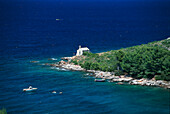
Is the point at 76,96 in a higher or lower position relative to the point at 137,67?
lower

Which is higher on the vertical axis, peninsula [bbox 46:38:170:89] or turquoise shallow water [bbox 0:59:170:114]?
peninsula [bbox 46:38:170:89]

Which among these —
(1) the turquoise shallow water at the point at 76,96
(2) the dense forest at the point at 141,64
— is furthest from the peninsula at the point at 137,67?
(1) the turquoise shallow water at the point at 76,96

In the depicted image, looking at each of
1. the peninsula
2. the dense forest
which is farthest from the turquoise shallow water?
the dense forest

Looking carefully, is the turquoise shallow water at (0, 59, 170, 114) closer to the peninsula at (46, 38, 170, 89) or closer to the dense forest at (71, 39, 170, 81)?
the peninsula at (46, 38, 170, 89)

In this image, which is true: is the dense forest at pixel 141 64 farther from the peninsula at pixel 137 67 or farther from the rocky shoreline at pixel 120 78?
the rocky shoreline at pixel 120 78

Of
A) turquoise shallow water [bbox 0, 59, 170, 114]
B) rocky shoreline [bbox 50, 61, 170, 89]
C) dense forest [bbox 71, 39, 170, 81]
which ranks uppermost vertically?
dense forest [bbox 71, 39, 170, 81]

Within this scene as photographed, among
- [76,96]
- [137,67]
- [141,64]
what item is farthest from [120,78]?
[76,96]

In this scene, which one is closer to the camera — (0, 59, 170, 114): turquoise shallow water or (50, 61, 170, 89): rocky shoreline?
(0, 59, 170, 114): turquoise shallow water

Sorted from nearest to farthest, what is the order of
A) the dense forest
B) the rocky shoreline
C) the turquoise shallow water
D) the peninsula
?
the turquoise shallow water < the rocky shoreline < the peninsula < the dense forest

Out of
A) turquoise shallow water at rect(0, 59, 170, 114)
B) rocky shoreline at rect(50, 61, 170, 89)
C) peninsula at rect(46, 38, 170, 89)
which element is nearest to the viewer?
turquoise shallow water at rect(0, 59, 170, 114)

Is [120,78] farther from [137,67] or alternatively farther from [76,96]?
[76,96]

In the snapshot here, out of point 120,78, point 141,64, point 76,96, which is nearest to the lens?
point 76,96

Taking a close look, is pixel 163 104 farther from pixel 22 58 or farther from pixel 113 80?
pixel 22 58
